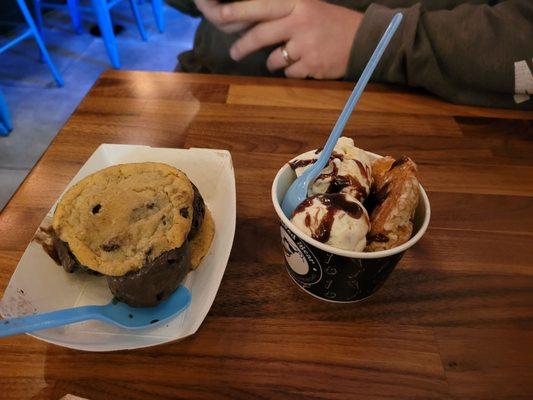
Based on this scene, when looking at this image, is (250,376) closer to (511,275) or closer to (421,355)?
(421,355)

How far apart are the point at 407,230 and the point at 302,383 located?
21 cm

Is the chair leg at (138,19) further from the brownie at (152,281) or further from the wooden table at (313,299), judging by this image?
the brownie at (152,281)

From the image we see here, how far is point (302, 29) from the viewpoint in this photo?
95 centimetres

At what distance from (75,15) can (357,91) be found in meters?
3.00

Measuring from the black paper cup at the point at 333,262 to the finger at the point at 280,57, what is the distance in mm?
531

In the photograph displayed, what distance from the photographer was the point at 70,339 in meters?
0.46

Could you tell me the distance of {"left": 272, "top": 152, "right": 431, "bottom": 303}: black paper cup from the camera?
0.45 metres

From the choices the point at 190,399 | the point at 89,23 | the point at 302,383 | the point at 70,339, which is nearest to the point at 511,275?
the point at 302,383

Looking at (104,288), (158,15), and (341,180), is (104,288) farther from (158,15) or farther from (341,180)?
(158,15)

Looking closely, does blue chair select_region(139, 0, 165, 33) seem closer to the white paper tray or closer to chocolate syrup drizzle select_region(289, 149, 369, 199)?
the white paper tray

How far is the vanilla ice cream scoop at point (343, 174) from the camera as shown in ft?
1.64

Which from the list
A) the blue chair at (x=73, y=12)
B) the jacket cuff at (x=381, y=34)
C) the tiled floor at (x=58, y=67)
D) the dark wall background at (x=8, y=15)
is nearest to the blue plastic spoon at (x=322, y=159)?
the jacket cuff at (x=381, y=34)

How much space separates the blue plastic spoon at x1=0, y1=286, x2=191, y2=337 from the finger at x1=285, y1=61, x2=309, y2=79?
0.66 meters

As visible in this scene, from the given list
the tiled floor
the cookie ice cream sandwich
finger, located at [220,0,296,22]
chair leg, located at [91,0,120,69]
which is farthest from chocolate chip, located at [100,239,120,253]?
chair leg, located at [91,0,120,69]
